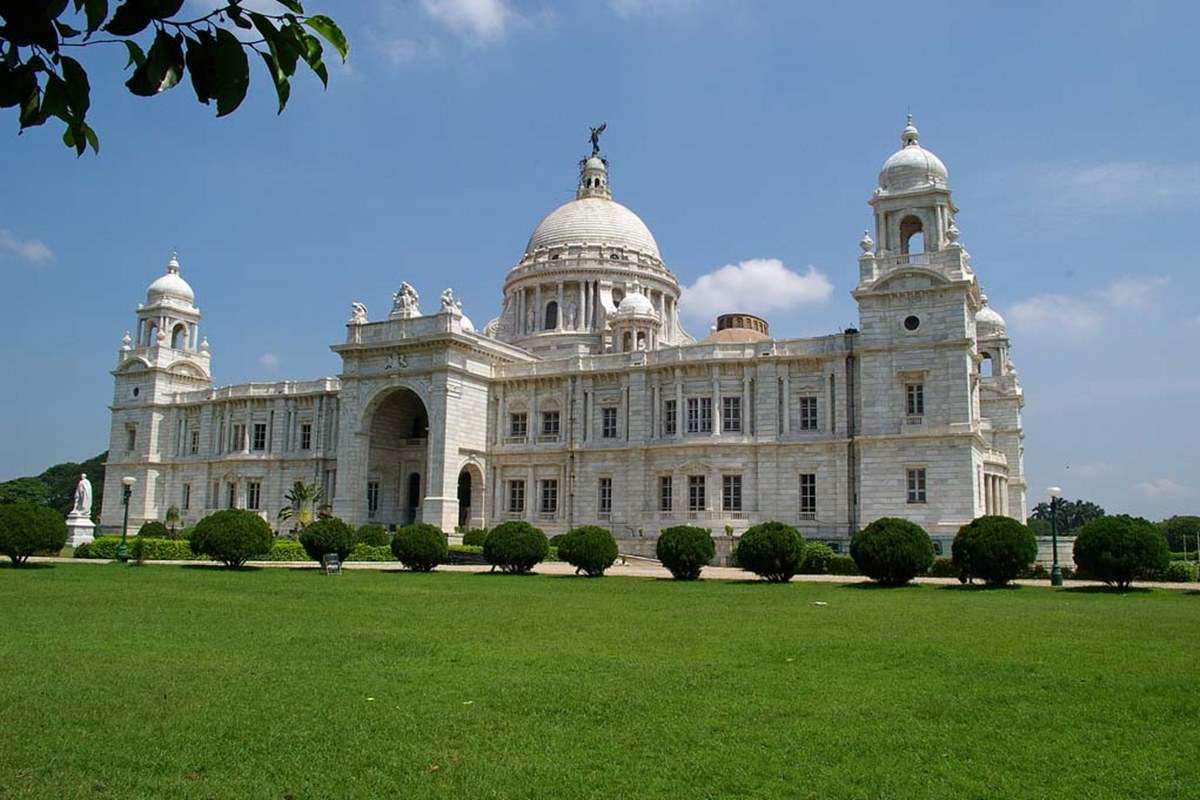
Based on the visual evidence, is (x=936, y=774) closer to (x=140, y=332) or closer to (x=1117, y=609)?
(x=1117, y=609)

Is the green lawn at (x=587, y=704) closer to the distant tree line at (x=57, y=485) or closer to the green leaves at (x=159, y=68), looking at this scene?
the green leaves at (x=159, y=68)

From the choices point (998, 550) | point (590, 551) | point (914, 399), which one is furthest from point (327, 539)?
point (914, 399)

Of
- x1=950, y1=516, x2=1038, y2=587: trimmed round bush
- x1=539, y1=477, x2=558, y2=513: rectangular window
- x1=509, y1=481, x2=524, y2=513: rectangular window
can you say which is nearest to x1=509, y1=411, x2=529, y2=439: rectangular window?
x1=509, y1=481, x2=524, y2=513: rectangular window

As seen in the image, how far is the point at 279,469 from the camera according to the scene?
6262cm

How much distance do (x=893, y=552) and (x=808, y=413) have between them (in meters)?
18.5

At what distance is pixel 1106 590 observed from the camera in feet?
93.9

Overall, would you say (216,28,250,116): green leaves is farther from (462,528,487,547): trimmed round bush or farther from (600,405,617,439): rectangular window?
(600,405,617,439): rectangular window

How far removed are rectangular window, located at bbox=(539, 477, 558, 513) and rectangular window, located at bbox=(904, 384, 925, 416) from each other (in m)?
19.4

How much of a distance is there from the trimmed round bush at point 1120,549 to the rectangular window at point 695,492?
22.1 m

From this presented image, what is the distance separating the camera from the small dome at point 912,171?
149 ft

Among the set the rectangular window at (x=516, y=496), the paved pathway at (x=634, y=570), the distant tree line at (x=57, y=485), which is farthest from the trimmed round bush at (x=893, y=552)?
the distant tree line at (x=57, y=485)

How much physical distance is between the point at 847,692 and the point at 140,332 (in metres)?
69.9

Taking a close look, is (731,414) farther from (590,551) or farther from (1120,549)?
(1120,549)

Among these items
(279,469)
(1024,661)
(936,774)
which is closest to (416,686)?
(936,774)
